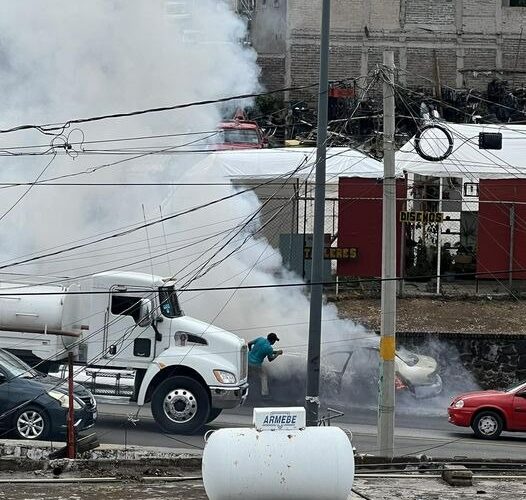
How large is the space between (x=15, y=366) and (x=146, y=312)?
2.54 meters

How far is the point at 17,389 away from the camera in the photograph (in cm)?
1950

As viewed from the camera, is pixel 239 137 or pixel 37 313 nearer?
pixel 37 313

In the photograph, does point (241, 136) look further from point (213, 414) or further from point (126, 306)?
point (213, 414)

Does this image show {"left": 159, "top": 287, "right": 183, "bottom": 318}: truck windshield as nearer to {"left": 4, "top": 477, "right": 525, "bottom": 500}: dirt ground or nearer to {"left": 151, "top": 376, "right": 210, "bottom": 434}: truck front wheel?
{"left": 151, "top": 376, "right": 210, "bottom": 434}: truck front wheel

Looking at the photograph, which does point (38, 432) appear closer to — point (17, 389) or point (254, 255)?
point (17, 389)

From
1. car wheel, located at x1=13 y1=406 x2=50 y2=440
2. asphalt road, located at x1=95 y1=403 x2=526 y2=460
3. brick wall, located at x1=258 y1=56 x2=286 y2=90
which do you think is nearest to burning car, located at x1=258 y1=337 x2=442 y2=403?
asphalt road, located at x1=95 y1=403 x2=526 y2=460

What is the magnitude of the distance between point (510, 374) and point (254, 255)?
6.13 m

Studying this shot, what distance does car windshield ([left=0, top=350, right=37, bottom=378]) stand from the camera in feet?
64.8

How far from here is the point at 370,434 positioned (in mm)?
22062

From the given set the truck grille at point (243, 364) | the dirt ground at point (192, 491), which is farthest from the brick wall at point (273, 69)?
the dirt ground at point (192, 491)

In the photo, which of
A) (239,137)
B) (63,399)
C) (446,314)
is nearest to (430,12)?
(239,137)

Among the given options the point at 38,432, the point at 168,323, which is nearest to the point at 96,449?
the point at 38,432

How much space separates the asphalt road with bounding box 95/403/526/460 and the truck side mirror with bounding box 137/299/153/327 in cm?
161

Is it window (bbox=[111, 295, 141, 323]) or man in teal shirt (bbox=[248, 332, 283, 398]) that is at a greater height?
window (bbox=[111, 295, 141, 323])
